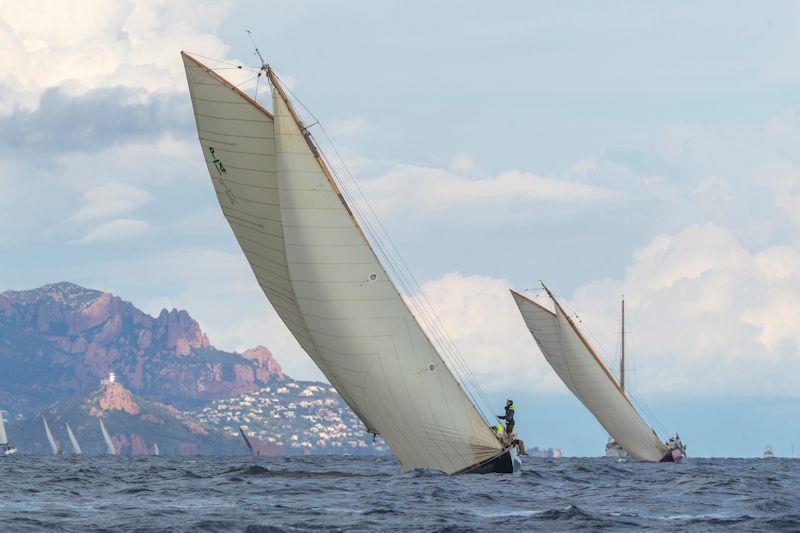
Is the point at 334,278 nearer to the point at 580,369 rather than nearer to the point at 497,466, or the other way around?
the point at 497,466

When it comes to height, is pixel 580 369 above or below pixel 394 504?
above

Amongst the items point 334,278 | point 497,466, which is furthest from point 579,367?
point 334,278

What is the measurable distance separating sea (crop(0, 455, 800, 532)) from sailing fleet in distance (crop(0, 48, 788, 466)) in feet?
7.22

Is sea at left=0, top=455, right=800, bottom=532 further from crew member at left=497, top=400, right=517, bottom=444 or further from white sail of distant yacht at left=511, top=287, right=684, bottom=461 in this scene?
white sail of distant yacht at left=511, top=287, right=684, bottom=461

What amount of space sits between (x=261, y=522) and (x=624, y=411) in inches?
2848

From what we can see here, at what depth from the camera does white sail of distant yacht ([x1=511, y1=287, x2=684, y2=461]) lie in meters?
97.2

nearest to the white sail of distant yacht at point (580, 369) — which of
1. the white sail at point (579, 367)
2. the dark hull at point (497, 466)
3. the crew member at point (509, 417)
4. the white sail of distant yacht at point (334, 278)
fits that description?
the white sail at point (579, 367)

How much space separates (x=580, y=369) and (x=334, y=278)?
55.5 meters

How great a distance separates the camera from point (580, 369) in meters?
99.6

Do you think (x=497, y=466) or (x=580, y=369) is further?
(x=580, y=369)

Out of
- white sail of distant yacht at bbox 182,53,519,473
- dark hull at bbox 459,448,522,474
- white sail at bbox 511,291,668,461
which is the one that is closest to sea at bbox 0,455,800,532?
dark hull at bbox 459,448,522,474

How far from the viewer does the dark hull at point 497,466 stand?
52.5m

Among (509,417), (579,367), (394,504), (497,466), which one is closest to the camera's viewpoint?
(394,504)

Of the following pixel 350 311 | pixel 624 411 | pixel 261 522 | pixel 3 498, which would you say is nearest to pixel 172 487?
pixel 3 498
